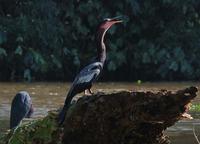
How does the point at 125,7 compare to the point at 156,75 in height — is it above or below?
above

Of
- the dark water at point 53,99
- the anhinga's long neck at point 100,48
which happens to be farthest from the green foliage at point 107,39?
the anhinga's long neck at point 100,48

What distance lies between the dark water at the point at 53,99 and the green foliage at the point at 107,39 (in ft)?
3.36

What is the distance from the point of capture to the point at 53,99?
1456 centimetres

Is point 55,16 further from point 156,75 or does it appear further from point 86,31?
point 156,75

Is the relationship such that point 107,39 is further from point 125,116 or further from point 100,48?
point 125,116

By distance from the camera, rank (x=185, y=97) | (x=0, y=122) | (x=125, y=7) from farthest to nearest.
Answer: (x=125, y=7) < (x=0, y=122) < (x=185, y=97)

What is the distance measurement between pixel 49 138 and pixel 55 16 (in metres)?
13.0

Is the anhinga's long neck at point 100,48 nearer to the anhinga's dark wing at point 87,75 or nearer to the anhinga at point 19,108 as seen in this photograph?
the anhinga's dark wing at point 87,75

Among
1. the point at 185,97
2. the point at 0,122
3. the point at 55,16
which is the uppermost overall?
the point at 55,16

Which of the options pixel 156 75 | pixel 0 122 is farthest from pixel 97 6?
pixel 0 122

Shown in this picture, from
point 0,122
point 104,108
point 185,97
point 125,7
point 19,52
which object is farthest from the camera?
point 125,7

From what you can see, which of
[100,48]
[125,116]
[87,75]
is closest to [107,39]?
[100,48]

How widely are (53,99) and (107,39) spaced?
516 cm

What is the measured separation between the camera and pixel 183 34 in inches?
759
